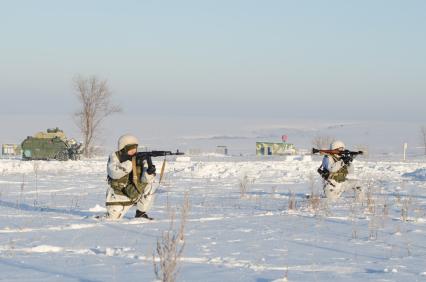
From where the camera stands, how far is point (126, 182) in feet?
37.5

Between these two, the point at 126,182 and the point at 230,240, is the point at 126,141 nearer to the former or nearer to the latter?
the point at 126,182

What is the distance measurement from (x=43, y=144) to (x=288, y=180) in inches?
988

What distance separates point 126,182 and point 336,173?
5207mm

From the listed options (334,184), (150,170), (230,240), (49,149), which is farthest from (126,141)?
(49,149)

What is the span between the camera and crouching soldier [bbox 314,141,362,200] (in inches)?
583

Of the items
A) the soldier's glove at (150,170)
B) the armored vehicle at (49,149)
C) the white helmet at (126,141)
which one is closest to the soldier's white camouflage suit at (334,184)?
the soldier's glove at (150,170)

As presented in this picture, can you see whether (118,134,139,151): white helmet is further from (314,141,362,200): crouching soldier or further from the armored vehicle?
the armored vehicle

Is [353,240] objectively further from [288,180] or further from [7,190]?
[288,180]

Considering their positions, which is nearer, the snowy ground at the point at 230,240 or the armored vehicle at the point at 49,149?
the snowy ground at the point at 230,240

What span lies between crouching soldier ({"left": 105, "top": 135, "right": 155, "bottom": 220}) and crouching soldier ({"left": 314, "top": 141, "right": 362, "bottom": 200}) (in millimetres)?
4709

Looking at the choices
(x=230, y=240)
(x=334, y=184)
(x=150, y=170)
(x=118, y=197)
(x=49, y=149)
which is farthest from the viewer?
(x=49, y=149)

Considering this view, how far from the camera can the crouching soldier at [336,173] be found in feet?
48.6

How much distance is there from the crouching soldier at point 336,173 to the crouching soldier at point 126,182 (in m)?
4.71

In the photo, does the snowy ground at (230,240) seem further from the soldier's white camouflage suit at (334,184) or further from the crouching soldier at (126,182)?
the crouching soldier at (126,182)
